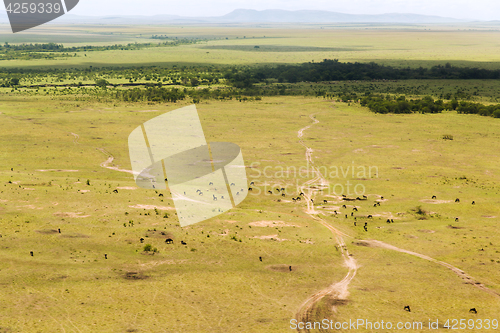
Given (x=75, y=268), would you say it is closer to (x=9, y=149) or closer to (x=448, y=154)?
(x=9, y=149)

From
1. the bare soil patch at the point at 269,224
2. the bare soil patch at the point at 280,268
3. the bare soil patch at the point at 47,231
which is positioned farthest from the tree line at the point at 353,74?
the bare soil patch at the point at 280,268

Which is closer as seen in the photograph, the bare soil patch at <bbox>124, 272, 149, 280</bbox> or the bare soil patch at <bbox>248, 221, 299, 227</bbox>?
the bare soil patch at <bbox>124, 272, 149, 280</bbox>

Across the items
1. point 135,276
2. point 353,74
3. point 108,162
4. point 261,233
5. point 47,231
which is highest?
point 353,74

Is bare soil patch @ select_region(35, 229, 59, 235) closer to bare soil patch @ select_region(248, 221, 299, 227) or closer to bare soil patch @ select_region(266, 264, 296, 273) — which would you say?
bare soil patch @ select_region(248, 221, 299, 227)

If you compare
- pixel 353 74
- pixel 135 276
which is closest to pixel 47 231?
pixel 135 276

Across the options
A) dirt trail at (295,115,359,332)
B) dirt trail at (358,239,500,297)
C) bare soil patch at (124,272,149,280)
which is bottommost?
dirt trail at (358,239,500,297)

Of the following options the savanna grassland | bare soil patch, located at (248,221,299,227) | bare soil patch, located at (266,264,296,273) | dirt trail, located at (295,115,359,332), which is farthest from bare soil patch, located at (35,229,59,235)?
dirt trail, located at (295,115,359,332)

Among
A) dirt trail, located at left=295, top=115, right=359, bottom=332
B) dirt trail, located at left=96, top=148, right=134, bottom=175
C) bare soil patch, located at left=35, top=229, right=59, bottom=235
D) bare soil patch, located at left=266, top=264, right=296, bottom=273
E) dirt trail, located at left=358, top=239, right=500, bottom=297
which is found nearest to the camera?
dirt trail, located at left=295, top=115, right=359, bottom=332

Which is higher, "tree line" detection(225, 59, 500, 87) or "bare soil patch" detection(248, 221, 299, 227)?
"tree line" detection(225, 59, 500, 87)

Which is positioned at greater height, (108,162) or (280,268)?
(108,162)

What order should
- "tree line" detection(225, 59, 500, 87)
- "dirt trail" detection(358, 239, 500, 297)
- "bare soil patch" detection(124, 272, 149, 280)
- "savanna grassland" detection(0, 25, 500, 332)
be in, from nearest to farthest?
"savanna grassland" detection(0, 25, 500, 332) → "bare soil patch" detection(124, 272, 149, 280) → "dirt trail" detection(358, 239, 500, 297) → "tree line" detection(225, 59, 500, 87)

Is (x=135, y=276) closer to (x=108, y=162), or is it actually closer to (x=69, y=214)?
(x=69, y=214)
